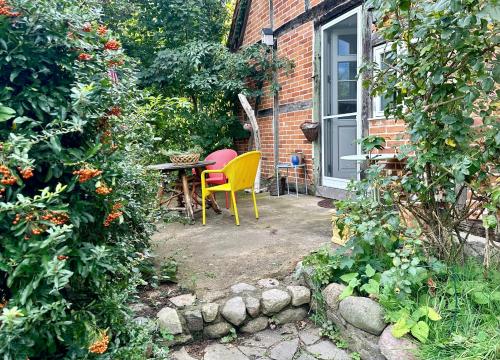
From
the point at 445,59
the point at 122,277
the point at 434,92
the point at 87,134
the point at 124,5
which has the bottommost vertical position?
the point at 122,277

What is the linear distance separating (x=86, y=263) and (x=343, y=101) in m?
4.12

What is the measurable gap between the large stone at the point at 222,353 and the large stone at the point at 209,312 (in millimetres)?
144

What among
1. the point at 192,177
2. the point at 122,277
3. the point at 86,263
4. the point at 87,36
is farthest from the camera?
the point at 192,177

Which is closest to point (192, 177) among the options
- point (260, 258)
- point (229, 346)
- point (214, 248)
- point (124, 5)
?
point (214, 248)

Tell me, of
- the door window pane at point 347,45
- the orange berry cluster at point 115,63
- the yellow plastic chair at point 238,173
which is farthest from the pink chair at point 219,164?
the orange berry cluster at point 115,63

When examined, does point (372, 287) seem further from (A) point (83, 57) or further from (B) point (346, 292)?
(A) point (83, 57)

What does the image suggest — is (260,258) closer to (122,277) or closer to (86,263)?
(122,277)

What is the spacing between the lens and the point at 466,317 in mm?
1720

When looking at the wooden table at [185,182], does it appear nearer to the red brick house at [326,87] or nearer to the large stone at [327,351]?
the red brick house at [326,87]

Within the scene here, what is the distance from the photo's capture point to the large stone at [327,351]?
1933 mm

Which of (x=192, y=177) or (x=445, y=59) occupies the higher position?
(x=445, y=59)

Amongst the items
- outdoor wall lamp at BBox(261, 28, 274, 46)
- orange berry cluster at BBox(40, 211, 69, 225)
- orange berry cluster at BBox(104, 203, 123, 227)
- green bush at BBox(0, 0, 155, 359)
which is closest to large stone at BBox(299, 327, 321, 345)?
green bush at BBox(0, 0, 155, 359)

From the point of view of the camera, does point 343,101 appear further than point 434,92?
Yes

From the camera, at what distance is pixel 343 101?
4777mm
